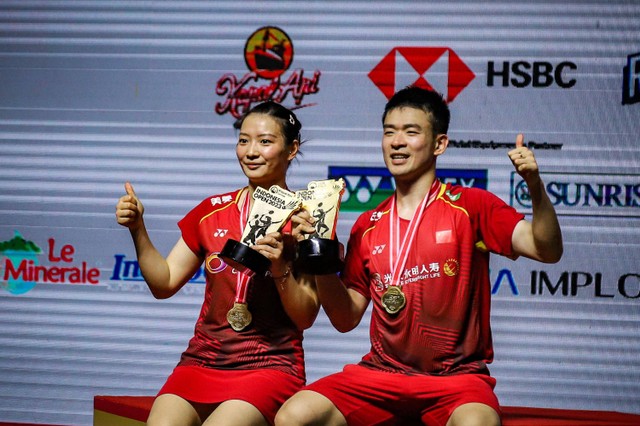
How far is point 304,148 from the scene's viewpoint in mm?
5004

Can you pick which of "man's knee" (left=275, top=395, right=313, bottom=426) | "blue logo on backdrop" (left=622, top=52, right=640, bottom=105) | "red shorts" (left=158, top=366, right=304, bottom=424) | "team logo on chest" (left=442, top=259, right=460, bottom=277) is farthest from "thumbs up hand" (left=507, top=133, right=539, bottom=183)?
"blue logo on backdrop" (left=622, top=52, right=640, bottom=105)

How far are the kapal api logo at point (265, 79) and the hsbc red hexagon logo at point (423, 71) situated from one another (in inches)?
15.3

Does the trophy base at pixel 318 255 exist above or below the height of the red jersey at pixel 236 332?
above

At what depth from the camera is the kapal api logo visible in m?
5.01

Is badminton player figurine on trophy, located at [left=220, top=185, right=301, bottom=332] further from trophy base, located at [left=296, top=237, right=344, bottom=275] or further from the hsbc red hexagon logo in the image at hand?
the hsbc red hexagon logo

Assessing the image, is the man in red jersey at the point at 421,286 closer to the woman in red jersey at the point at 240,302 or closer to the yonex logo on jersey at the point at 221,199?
the woman in red jersey at the point at 240,302

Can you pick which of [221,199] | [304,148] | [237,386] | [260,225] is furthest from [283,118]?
[304,148]

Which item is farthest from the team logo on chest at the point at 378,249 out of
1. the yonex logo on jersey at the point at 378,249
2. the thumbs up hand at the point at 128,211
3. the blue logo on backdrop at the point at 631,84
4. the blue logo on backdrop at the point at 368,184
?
the blue logo on backdrop at the point at 631,84

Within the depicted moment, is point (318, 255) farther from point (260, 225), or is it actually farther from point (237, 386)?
point (237, 386)

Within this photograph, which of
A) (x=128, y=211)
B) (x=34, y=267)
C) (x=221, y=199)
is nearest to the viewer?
(x=128, y=211)

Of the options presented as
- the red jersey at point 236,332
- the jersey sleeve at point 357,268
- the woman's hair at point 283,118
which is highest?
the woman's hair at point 283,118

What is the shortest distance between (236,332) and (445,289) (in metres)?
0.77

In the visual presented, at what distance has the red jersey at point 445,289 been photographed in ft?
9.87

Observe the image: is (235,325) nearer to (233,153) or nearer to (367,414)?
(367,414)
